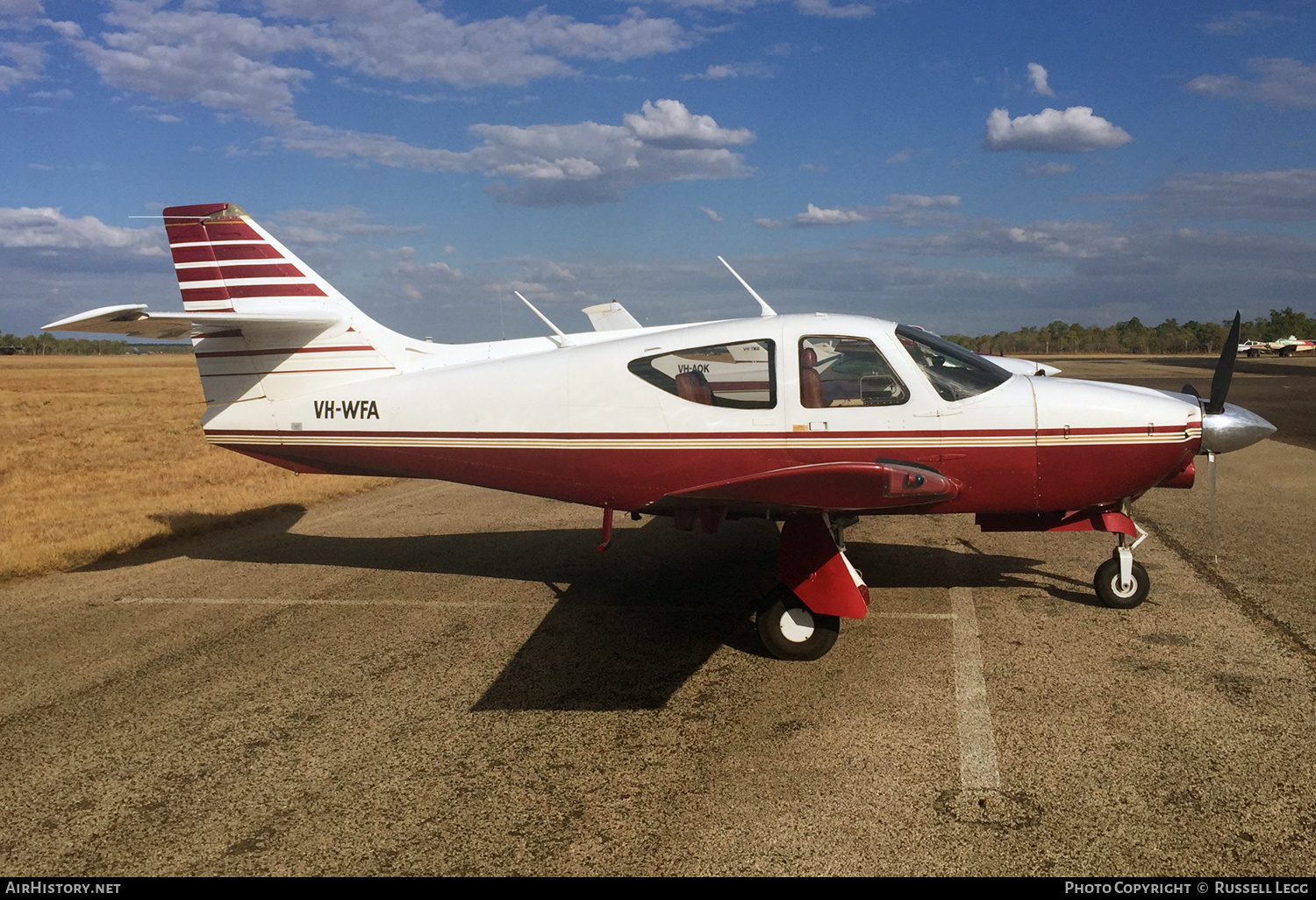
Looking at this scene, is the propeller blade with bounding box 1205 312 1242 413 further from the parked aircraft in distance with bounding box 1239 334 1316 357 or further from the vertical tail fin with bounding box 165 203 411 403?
the parked aircraft in distance with bounding box 1239 334 1316 357

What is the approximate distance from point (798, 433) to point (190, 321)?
5034 mm

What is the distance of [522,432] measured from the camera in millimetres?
6469

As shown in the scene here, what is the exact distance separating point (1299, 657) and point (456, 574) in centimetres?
654

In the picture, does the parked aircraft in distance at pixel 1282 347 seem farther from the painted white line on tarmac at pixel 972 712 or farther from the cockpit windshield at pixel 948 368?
the painted white line on tarmac at pixel 972 712

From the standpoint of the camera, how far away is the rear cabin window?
598cm

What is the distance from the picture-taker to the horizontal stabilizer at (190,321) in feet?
20.2

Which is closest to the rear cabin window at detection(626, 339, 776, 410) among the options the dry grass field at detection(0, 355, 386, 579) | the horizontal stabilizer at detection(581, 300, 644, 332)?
the dry grass field at detection(0, 355, 386, 579)

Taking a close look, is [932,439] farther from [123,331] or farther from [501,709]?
[123,331]

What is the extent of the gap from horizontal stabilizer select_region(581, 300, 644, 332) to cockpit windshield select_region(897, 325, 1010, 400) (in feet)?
56.1

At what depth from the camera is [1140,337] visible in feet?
341

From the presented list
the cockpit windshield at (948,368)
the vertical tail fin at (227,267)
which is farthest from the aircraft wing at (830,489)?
the vertical tail fin at (227,267)

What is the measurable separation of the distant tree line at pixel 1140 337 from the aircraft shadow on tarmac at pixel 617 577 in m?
93.1

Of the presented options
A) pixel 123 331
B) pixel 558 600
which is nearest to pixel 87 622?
pixel 123 331

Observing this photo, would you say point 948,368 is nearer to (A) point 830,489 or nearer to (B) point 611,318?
(A) point 830,489
